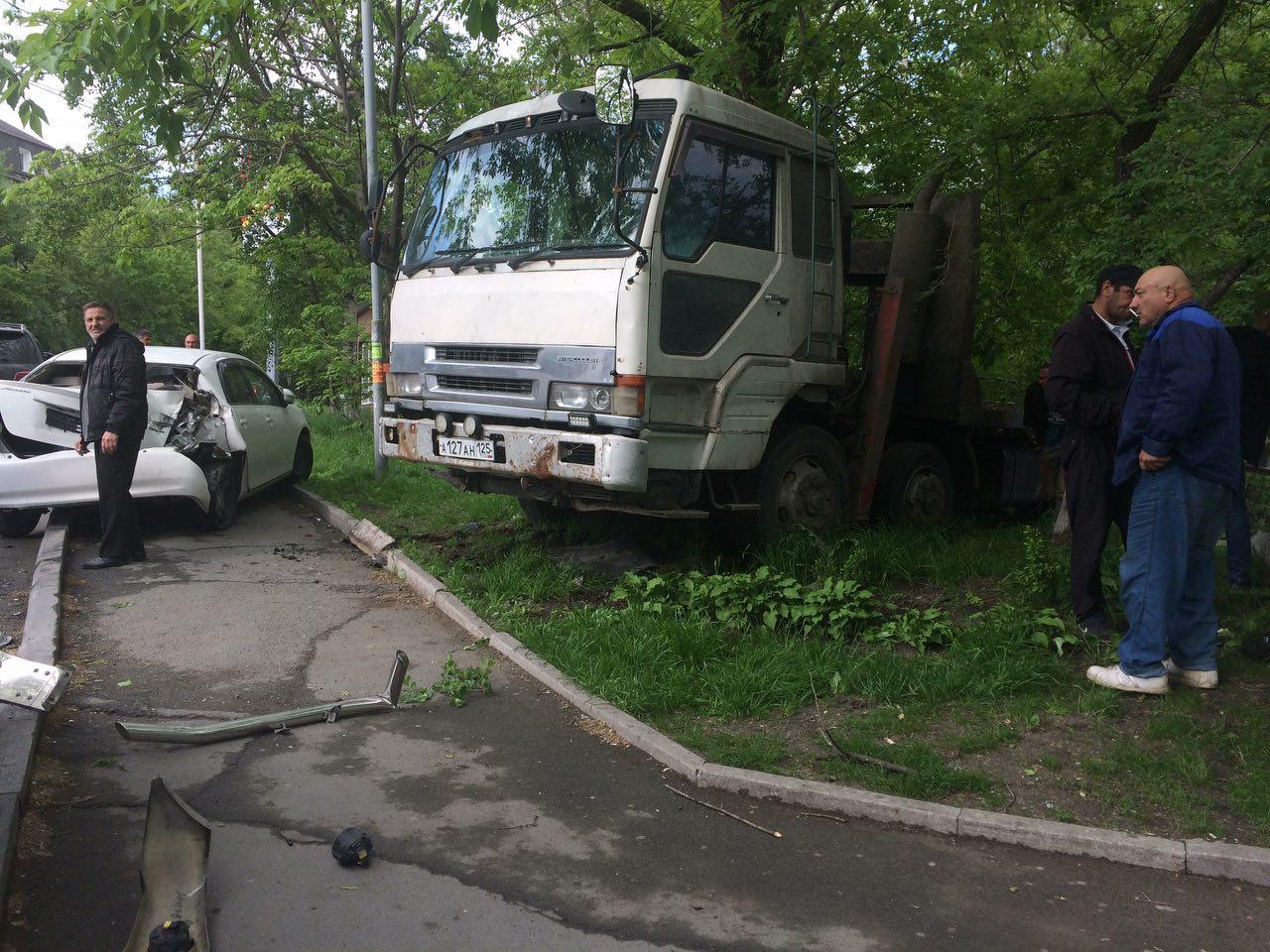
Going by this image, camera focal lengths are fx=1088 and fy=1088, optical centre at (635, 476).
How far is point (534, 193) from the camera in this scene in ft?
22.8

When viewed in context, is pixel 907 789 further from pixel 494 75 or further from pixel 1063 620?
pixel 494 75

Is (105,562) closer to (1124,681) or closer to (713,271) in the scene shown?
(713,271)

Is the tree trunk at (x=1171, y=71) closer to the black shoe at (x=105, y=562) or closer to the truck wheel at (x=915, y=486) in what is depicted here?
the truck wheel at (x=915, y=486)

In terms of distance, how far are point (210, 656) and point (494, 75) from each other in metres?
11.6

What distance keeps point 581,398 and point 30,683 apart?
327 centimetres

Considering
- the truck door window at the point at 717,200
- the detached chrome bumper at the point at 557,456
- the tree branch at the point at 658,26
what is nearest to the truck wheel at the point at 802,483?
the detached chrome bumper at the point at 557,456

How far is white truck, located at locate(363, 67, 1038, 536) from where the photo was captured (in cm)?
638

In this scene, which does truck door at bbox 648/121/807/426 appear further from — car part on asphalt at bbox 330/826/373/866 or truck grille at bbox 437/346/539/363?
car part on asphalt at bbox 330/826/373/866

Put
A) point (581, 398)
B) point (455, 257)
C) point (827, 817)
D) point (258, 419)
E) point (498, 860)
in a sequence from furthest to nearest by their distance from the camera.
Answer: point (258, 419)
point (455, 257)
point (581, 398)
point (827, 817)
point (498, 860)

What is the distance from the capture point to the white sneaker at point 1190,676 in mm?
4996

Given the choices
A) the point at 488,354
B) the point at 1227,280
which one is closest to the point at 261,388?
the point at 488,354

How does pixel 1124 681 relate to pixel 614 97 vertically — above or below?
below

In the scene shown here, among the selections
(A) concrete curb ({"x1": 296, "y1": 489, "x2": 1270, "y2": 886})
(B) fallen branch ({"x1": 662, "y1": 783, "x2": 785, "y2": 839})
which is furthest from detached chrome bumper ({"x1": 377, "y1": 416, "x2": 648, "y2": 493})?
(B) fallen branch ({"x1": 662, "y1": 783, "x2": 785, "y2": 839})

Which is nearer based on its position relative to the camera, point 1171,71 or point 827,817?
point 827,817
